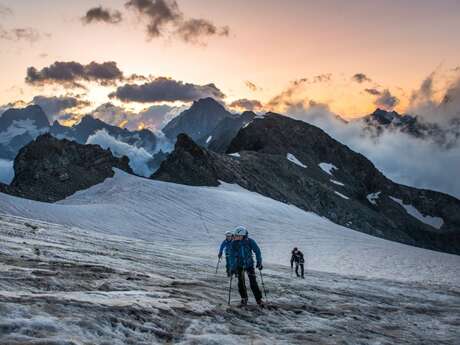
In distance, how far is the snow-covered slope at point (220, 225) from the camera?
4781cm

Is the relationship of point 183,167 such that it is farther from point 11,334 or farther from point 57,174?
point 11,334

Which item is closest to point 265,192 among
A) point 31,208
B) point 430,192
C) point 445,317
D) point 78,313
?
point 31,208

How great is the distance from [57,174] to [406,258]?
206 feet

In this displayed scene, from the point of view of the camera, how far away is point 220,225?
212 feet

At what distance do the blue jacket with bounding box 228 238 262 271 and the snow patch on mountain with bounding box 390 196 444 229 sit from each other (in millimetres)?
162262

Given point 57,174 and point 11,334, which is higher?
point 57,174

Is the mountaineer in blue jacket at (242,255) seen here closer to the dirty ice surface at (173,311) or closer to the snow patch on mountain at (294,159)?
the dirty ice surface at (173,311)

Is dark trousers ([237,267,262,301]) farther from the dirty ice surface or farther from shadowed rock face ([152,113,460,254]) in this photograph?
shadowed rock face ([152,113,460,254])

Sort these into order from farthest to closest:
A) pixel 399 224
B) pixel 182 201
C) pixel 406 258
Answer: pixel 399 224 < pixel 182 201 < pixel 406 258

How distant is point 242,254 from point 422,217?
166859mm

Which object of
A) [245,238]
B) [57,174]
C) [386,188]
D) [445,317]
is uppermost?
[386,188]

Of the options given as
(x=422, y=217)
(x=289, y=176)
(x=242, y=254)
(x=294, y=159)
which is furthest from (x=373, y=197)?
(x=242, y=254)

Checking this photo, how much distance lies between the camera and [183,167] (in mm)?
100250

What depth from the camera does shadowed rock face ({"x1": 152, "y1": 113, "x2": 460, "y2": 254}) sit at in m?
99.9
